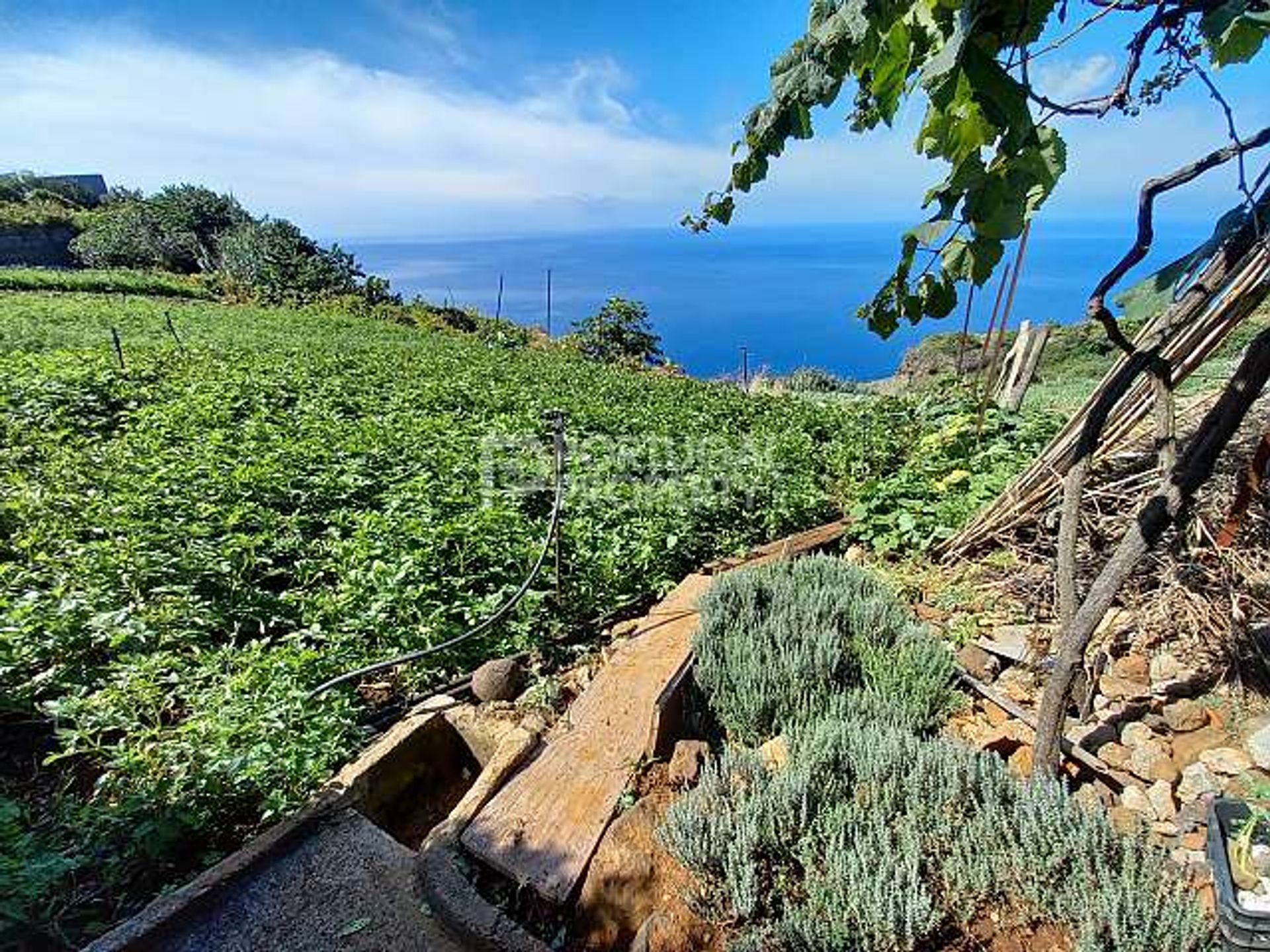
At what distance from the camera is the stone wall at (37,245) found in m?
28.8

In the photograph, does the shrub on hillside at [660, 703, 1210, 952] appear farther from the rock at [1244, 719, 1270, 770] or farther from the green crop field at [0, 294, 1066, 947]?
the green crop field at [0, 294, 1066, 947]

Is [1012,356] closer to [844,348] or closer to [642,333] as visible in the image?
[642,333]

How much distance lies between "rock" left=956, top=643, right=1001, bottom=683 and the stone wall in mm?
37995

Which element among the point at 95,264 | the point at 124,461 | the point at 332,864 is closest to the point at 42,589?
the point at 124,461

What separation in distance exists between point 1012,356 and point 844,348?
23.0 m

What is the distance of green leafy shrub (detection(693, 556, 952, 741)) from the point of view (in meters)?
2.46

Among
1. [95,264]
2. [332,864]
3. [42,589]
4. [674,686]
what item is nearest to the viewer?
[332,864]

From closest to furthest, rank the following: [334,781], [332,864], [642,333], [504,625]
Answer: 1. [332,864]
2. [334,781]
3. [504,625]
4. [642,333]

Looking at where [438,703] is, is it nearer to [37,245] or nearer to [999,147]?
[999,147]

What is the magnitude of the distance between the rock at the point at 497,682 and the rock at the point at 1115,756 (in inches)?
85.3

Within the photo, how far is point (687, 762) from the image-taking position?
2270 millimetres

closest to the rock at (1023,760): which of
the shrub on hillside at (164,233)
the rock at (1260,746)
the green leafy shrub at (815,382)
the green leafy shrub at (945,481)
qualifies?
the rock at (1260,746)

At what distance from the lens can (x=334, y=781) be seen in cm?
227

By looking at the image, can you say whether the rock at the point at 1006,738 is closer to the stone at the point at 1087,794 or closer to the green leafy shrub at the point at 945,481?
the stone at the point at 1087,794
